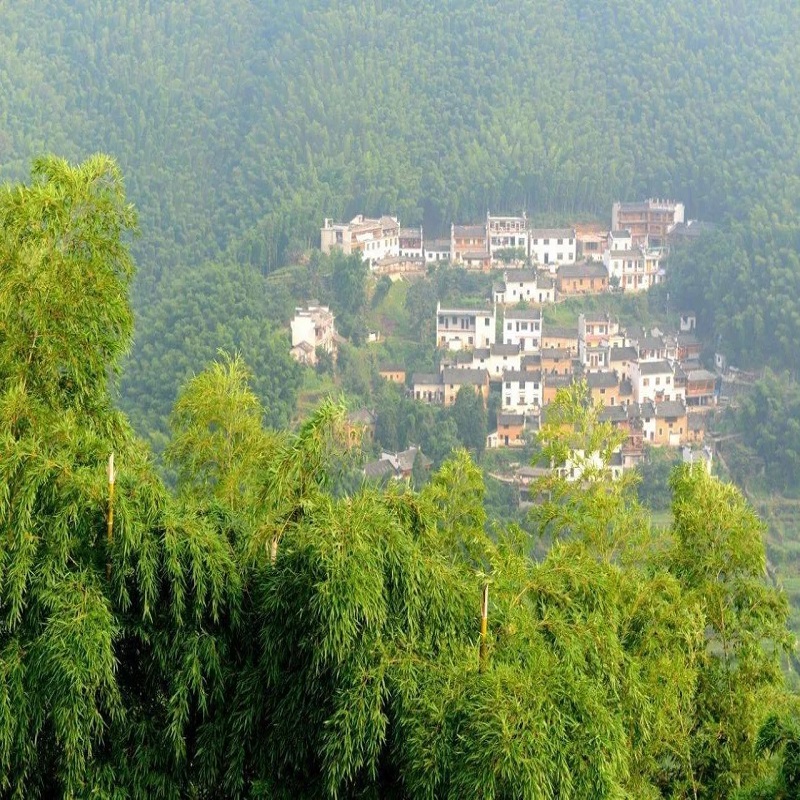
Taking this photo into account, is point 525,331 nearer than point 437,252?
Yes

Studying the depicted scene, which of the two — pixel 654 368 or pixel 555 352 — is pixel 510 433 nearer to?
pixel 555 352

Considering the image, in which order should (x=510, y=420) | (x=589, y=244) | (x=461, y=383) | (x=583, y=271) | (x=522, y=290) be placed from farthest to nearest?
(x=589, y=244) → (x=583, y=271) → (x=522, y=290) → (x=461, y=383) → (x=510, y=420)

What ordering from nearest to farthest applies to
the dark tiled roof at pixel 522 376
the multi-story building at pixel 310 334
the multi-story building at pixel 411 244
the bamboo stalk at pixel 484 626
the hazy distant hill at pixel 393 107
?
the bamboo stalk at pixel 484 626 < the dark tiled roof at pixel 522 376 < the multi-story building at pixel 310 334 < the multi-story building at pixel 411 244 < the hazy distant hill at pixel 393 107

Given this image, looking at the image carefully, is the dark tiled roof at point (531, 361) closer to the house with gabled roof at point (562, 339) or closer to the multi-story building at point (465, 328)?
the house with gabled roof at point (562, 339)

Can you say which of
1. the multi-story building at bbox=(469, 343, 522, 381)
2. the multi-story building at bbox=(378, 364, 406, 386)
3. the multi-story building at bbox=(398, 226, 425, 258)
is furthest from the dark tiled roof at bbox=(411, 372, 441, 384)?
the multi-story building at bbox=(398, 226, 425, 258)

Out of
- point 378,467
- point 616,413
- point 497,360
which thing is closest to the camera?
point 378,467

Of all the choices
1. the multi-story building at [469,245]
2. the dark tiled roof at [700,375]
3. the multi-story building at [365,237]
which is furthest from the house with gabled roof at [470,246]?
the dark tiled roof at [700,375]

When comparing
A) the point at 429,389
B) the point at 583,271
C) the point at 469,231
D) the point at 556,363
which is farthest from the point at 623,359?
the point at 469,231
